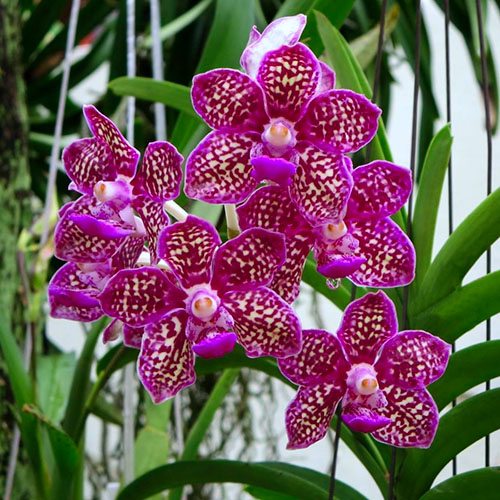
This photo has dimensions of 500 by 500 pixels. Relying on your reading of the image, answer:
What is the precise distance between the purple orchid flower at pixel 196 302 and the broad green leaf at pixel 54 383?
703 millimetres

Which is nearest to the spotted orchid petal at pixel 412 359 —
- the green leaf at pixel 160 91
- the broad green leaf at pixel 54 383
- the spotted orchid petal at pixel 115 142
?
the spotted orchid petal at pixel 115 142

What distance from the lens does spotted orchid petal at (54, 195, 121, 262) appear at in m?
0.48

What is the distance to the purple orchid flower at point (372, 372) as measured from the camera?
19.2 inches

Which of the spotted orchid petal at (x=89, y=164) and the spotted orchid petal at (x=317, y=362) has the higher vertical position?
the spotted orchid petal at (x=89, y=164)

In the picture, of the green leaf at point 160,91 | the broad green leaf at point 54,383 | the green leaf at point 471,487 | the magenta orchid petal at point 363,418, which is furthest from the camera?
the broad green leaf at point 54,383

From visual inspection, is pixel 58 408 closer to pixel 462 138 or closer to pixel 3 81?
pixel 3 81

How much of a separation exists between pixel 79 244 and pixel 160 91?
0.34 meters

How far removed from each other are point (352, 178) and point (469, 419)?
0.86 ft

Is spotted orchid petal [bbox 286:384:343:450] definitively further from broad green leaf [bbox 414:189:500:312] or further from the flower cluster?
broad green leaf [bbox 414:189:500:312]

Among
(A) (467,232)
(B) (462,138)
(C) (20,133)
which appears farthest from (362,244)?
(B) (462,138)

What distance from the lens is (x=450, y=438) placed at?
0.62 metres

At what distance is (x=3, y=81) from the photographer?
1257 mm

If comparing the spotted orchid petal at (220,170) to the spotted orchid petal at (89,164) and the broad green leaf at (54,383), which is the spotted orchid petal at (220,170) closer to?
the spotted orchid petal at (89,164)

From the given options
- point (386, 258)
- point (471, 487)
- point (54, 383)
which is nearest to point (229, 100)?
point (386, 258)
